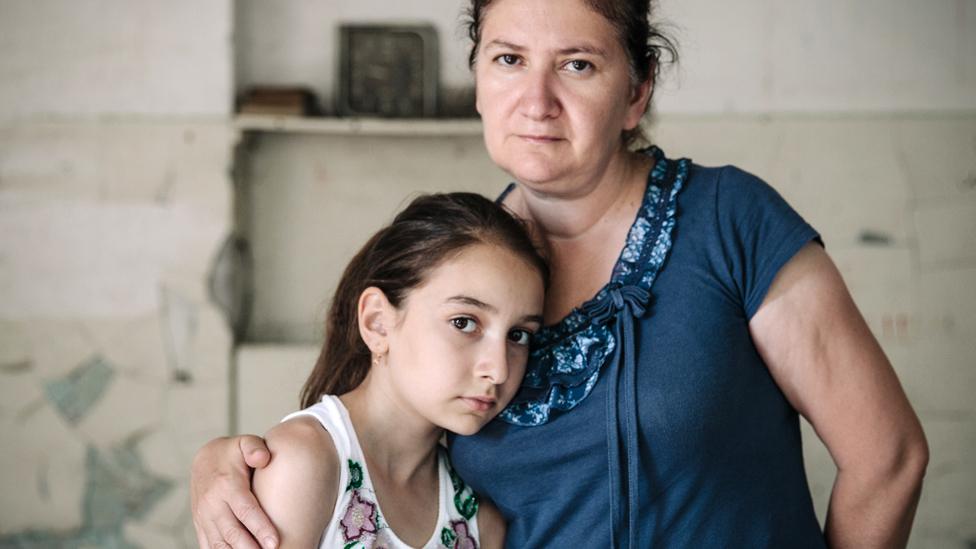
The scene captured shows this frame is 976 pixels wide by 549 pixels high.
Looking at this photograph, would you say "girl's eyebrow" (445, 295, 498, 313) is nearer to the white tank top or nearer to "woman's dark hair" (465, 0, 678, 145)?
the white tank top

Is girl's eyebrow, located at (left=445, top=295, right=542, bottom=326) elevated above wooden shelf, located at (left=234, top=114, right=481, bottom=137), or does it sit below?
below

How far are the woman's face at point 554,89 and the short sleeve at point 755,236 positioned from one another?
0.75 feet

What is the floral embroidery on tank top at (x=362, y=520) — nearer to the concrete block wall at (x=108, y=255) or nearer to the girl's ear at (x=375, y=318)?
the girl's ear at (x=375, y=318)

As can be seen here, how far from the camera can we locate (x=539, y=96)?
1.46 meters

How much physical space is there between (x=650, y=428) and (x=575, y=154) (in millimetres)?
452

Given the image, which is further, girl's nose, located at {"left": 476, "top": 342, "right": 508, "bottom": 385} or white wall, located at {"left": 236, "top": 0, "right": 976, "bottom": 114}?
white wall, located at {"left": 236, "top": 0, "right": 976, "bottom": 114}

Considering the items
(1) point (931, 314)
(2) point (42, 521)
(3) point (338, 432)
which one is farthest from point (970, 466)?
(2) point (42, 521)

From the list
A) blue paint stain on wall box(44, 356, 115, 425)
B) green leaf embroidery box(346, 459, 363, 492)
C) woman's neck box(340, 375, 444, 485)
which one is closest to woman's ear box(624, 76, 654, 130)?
woman's neck box(340, 375, 444, 485)

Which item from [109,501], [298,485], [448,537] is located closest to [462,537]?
[448,537]

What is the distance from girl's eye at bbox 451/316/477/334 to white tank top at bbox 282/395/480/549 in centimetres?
24

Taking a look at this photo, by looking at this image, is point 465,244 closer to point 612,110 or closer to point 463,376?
point 463,376

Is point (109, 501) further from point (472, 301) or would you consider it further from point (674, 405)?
point (674, 405)

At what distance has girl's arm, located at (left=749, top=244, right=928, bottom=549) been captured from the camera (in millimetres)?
1404

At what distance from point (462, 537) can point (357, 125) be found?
2.29 m
